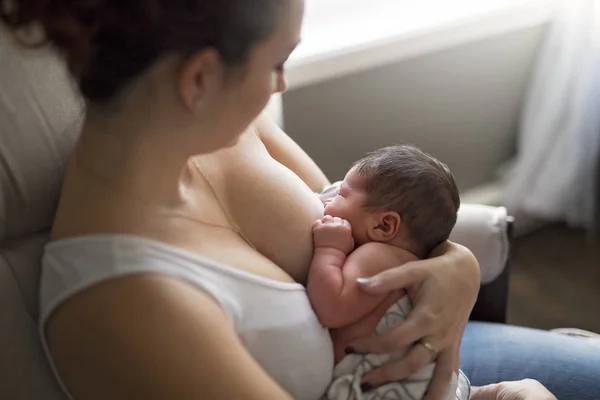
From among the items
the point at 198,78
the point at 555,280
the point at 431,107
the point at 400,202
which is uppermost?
the point at 198,78

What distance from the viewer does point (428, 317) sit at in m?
0.92

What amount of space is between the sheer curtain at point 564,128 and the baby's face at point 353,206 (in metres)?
1.11

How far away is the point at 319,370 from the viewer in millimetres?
871

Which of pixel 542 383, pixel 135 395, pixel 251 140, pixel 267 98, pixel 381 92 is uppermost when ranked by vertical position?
pixel 267 98

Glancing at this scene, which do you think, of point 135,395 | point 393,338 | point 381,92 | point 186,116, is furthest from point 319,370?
point 381,92

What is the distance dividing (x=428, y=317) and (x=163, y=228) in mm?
376

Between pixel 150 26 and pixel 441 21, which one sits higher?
pixel 150 26

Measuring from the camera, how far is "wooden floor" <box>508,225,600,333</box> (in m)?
1.98

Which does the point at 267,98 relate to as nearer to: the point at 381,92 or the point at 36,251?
the point at 36,251

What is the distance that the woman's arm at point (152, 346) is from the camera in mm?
687

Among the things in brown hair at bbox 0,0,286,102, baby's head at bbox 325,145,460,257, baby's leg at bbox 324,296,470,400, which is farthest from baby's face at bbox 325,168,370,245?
brown hair at bbox 0,0,286,102

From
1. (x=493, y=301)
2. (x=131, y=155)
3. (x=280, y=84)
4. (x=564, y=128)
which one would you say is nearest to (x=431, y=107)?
(x=564, y=128)

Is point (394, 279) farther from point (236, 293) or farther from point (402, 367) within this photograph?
point (236, 293)

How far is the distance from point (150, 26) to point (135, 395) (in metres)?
0.36
